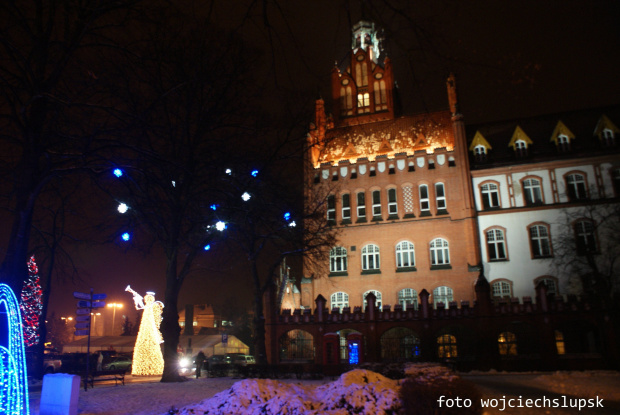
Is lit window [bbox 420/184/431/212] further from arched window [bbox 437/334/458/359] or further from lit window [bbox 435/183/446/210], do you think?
arched window [bbox 437/334/458/359]

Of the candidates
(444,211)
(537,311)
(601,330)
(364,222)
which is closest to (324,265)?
(364,222)

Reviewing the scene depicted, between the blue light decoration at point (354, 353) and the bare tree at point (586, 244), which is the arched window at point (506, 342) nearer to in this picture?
the bare tree at point (586, 244)

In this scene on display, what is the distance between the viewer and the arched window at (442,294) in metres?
35.0

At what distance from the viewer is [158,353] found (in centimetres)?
2734

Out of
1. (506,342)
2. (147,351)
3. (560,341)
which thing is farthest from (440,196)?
(147,351)

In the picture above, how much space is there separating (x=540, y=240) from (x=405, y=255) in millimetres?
9846

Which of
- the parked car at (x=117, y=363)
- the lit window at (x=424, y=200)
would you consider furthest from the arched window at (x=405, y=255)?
the parked car at (x=117, y=363)

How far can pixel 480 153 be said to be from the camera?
3862cm

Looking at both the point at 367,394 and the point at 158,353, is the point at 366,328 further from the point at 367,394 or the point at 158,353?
the point at 367,394

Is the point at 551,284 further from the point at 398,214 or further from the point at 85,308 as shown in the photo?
the point at 85,308

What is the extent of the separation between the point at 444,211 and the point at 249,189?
71.7 ft

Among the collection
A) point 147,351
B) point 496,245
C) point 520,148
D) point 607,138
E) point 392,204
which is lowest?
point 147,351

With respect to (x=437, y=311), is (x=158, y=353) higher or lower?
lower

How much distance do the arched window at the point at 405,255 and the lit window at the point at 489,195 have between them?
6.50 meters
